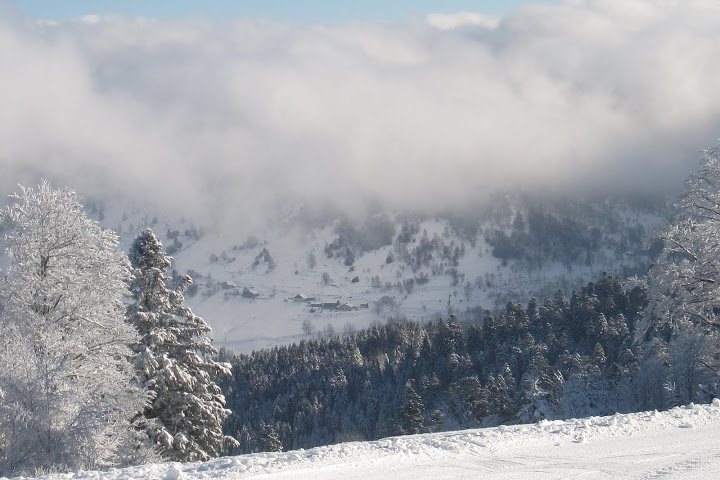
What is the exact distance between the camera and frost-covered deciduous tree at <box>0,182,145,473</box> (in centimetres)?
1900

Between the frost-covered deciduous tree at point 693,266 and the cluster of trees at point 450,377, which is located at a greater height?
the frost-covered deciduous tree at point 693,266

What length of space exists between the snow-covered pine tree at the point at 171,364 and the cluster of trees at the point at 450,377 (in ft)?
125

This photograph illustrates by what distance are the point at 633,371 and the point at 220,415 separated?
186ft

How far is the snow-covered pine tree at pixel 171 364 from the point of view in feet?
81.3

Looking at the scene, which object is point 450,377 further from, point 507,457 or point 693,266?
point 507,457

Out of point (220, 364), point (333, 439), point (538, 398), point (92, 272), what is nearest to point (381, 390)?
point (333, 439)

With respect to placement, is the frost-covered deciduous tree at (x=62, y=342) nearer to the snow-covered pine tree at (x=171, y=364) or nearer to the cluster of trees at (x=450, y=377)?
the snow-covered pine tree at (x=171, y=364)

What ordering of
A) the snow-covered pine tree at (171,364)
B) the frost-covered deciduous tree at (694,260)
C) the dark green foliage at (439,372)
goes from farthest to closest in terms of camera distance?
1. the dark green foliage at (439,372)
2. the snow-covered pine tree at (171,364)
3. the frost-covered deciduous tree at (694,260)

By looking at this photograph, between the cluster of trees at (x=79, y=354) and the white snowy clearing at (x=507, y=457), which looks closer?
the white snowy clearing at (x=507, y=457)

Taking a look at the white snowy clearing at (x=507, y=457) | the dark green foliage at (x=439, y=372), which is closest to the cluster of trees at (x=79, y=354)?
the white snowy clearing at (x=507, y=457)

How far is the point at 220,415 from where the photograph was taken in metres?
27.6

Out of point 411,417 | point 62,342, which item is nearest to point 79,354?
point 62,342

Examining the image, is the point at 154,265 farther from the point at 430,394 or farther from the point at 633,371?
the point at 430,394

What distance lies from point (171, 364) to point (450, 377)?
261 ft
